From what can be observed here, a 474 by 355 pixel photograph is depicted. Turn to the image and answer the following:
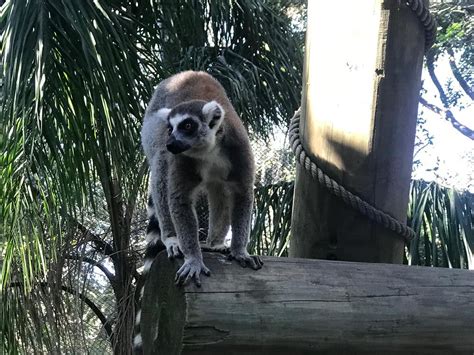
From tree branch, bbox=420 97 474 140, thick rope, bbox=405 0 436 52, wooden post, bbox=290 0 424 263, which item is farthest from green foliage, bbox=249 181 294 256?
tree branch, bbox=420 97 474 140

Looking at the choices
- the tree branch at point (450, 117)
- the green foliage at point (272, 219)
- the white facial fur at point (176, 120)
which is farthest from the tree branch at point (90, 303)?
the tree branch at point (450, 117)

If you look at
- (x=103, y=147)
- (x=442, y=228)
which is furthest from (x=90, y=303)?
(x=442, y=228)

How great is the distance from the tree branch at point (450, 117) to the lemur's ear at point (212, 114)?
7.44 m

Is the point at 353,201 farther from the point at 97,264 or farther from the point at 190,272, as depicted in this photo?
the point at 97,264

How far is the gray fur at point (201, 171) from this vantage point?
2.35 meters

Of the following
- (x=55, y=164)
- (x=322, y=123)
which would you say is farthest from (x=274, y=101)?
(x=322, y=123)

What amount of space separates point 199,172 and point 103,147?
1.52 meters

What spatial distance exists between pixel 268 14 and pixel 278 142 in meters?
1.13

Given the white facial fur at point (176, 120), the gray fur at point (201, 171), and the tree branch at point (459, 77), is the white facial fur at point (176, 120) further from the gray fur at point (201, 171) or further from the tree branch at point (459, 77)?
the tree branch at point (459, 77)

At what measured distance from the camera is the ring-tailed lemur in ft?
7.70

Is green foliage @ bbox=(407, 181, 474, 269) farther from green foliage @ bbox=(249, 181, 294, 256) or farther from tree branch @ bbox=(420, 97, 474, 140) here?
tree branch @ bbox=(420, 97, 474, 140)

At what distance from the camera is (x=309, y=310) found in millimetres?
1562

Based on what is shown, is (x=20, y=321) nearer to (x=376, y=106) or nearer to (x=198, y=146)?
(x=198, y=146)

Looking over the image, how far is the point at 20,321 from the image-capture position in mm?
3920
